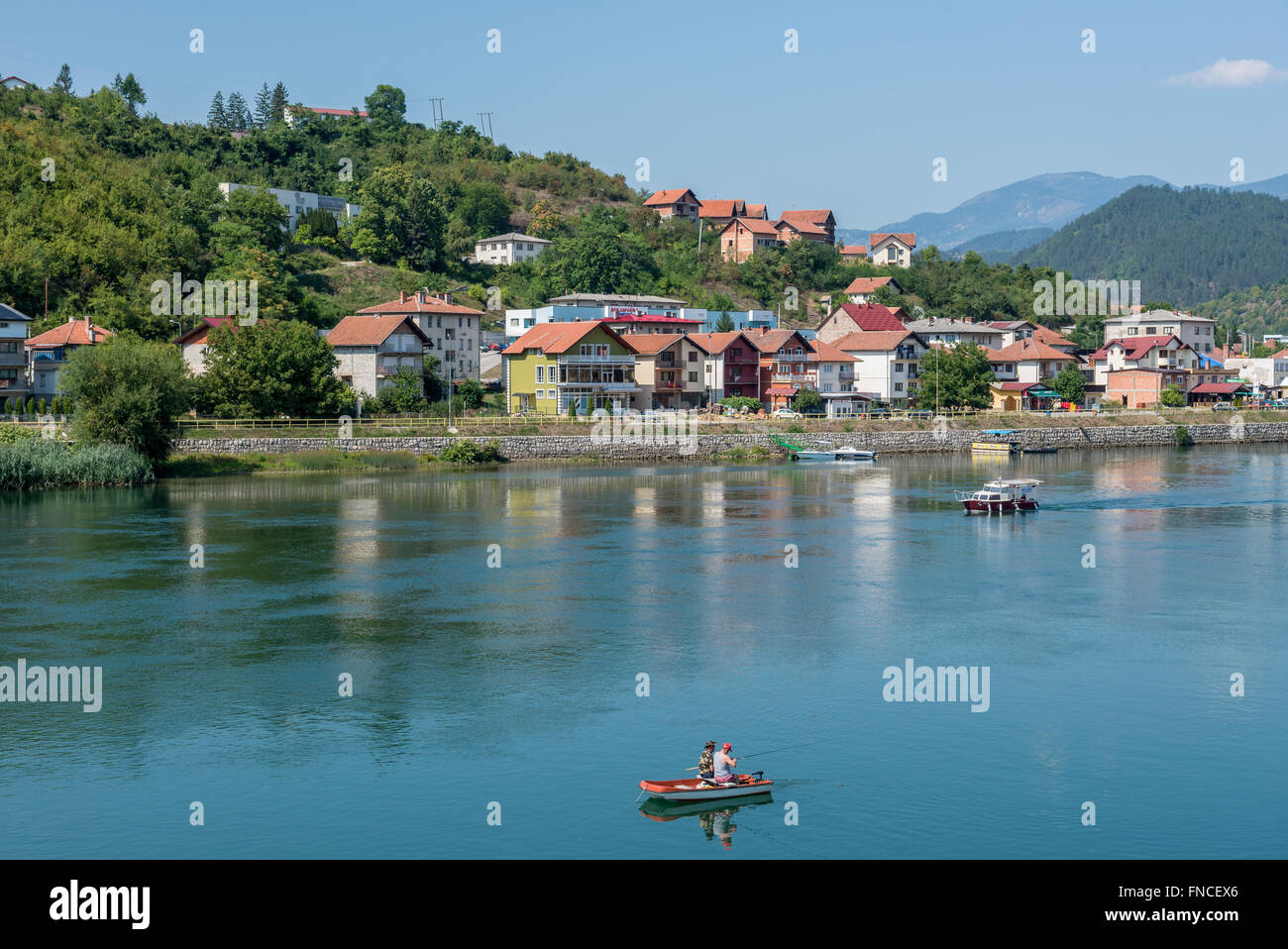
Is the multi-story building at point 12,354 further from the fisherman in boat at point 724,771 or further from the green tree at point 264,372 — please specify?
the fisherman in boat at point 724,771

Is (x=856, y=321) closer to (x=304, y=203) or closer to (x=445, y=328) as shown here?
(x=445, y=328)

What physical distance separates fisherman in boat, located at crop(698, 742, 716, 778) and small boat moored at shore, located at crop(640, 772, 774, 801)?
213 mm

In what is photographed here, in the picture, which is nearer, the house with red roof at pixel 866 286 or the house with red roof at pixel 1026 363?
the house with red roof at pixel 1026 363

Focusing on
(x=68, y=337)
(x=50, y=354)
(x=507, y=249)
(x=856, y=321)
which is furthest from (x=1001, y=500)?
(x=507, y=249)

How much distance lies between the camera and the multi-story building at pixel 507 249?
114750 mm

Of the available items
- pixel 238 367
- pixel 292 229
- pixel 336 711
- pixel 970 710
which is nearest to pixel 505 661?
pixel 336 711

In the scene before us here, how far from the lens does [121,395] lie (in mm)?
55625

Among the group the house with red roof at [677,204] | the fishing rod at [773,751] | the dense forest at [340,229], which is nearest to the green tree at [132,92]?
the dense forest at [340,229]

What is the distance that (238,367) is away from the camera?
6481 cm

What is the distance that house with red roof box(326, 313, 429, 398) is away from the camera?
73688 mm

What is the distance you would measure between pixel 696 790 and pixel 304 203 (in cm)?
10277

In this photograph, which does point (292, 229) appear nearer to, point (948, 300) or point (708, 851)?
point (948, 300)

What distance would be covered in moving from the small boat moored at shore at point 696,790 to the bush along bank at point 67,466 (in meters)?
44.2

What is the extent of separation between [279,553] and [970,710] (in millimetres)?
24000
